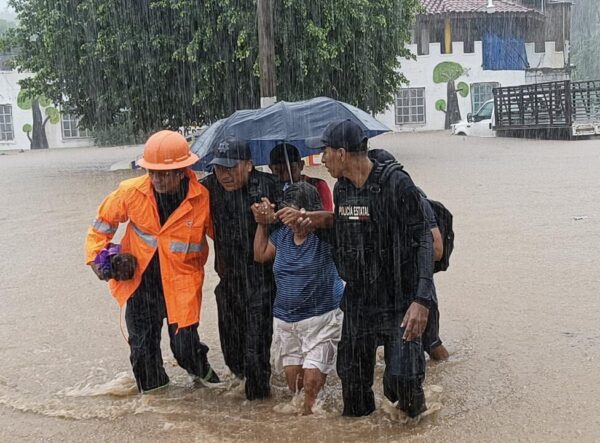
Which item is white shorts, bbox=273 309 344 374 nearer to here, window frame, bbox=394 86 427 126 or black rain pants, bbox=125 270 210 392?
black rain pants, bbox=125 270 210 392

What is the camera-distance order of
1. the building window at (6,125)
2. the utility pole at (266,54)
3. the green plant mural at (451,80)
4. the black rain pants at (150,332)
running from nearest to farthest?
the black rain pants at (150,332) → the utility pole at (266,54) → the green plant mural at (451,80) → the building window at (6,125)

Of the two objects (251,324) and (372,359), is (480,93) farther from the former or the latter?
(372,359)

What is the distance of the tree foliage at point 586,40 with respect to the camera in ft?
195

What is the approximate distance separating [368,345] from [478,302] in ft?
9.58

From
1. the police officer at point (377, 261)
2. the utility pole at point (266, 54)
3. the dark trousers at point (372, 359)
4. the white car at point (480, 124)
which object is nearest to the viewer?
the police officer at point (377, 261)

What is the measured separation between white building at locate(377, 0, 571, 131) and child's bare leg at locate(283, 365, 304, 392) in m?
35.8

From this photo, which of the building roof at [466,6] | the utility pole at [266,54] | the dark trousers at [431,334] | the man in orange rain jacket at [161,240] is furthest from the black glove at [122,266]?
the building roof at [466,6]

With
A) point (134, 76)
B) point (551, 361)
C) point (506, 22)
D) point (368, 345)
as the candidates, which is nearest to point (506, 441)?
point (368, 345)

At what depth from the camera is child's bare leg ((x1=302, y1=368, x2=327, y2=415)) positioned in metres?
4.47

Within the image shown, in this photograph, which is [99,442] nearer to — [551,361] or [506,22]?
[551,361]

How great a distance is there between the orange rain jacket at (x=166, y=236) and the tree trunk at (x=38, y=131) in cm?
3895

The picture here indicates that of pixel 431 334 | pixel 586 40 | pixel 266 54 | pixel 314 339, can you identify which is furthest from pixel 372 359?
pixel 586 40

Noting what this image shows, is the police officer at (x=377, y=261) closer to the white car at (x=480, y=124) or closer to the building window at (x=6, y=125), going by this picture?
the white car at (x=480, y=124)

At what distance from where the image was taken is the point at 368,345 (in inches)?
171
